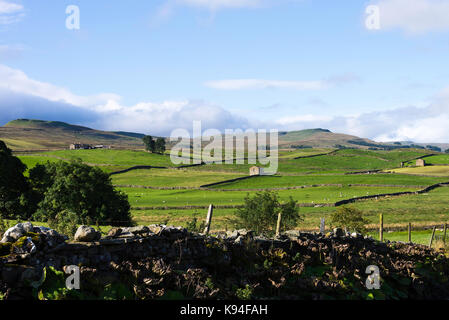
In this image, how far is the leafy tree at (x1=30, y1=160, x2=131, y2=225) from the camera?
41125 mm

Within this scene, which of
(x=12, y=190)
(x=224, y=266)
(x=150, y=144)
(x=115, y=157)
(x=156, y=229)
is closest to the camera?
(x=156, y=229)

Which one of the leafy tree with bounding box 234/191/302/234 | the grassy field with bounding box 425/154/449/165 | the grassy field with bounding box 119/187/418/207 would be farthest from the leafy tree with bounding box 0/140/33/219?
the grassy field with bounding box 425/154/449/165

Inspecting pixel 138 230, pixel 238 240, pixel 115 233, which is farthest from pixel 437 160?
pixel 115 233

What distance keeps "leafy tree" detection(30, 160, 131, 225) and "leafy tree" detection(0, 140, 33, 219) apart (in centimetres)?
192

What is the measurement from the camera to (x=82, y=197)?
4222 cm

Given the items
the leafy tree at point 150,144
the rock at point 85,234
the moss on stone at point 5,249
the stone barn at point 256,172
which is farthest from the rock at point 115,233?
the leafy tree at point 150,144

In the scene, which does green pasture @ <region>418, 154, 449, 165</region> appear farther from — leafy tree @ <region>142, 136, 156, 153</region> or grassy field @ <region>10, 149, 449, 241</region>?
leafy tree @ <region>142, 136, 156, 153</region>

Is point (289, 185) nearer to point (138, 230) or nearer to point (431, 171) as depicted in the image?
point (431, 171)

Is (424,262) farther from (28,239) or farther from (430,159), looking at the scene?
(430,159)

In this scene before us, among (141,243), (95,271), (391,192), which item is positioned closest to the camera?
(95,271)

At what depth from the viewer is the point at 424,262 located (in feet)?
60.9

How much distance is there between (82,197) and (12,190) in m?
10.2
